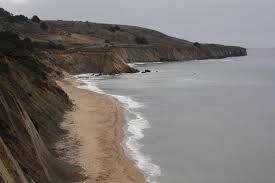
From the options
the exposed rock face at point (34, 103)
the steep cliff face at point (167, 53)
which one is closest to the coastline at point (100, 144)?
the exposed rock face at point (34, 103)

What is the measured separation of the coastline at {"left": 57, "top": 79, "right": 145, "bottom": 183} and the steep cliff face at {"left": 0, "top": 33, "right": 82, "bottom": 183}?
0.81 meters

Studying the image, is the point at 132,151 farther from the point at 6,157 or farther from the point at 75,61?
the point at 75,61

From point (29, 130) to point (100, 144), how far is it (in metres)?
6.48

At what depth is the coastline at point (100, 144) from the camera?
18.7m

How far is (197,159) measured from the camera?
884 inches

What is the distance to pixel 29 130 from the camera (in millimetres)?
17344

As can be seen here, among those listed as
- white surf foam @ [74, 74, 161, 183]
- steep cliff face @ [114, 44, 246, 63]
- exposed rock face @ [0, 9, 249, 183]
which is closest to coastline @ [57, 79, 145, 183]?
white surf foam @ [74, 74, 161, 183]

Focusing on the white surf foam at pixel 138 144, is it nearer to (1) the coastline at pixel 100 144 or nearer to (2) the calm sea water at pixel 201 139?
(2) the calm sea water at pixel 201 139

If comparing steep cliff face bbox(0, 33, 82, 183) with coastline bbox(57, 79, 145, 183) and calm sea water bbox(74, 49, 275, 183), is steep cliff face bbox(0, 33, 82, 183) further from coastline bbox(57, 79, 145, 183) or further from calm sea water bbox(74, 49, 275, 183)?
calm sea water bbox(74, 49, 275, 183)

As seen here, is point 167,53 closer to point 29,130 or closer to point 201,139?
point 201,139

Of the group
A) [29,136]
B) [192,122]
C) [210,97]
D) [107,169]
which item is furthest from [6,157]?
[210,97]

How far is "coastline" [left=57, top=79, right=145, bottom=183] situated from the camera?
1866cm

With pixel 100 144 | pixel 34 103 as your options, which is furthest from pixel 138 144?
pixel 34 103

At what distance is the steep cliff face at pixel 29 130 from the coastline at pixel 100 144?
81cm
